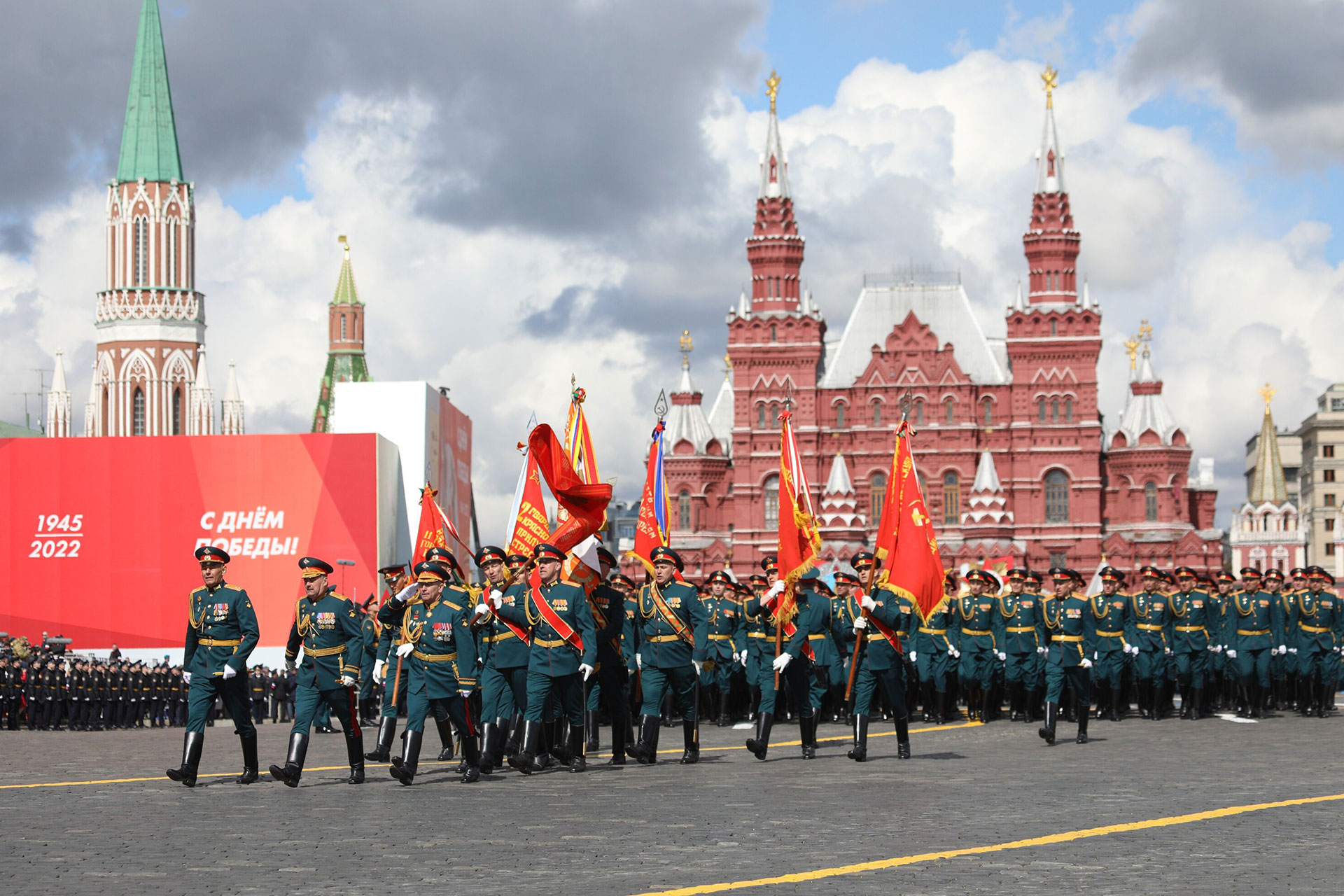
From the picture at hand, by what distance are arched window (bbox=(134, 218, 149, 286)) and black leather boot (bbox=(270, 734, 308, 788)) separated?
92.6 meters

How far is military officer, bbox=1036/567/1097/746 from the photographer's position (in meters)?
15.6

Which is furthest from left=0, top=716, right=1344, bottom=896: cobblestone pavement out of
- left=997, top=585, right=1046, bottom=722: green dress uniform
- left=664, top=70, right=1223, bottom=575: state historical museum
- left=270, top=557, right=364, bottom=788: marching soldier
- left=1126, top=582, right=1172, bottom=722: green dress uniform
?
left=664, top=70, right=1223, bottom=575: state historical museum

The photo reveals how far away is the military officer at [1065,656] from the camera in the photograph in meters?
15.6

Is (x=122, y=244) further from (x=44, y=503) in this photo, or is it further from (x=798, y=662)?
(x=798, y=662)

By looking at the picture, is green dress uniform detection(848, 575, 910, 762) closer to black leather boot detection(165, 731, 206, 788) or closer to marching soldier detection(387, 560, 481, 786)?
marching soldier detection(387, 560, 481, 786)

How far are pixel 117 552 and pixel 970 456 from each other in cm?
4367

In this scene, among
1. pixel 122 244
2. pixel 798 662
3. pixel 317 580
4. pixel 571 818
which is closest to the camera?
pixel 571 818

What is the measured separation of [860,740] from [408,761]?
394 centimetres

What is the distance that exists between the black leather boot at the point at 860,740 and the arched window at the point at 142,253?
92.4 m

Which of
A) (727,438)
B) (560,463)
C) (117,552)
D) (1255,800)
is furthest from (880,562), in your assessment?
(727,438)

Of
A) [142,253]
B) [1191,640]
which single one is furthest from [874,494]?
[1191,640]

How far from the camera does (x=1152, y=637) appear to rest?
20.0 meters

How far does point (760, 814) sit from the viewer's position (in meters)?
10.4

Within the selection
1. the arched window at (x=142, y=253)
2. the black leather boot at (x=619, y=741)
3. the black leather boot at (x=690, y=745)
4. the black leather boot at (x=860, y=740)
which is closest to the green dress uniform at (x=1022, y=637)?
the black leather boot at (x=860, y=740)
